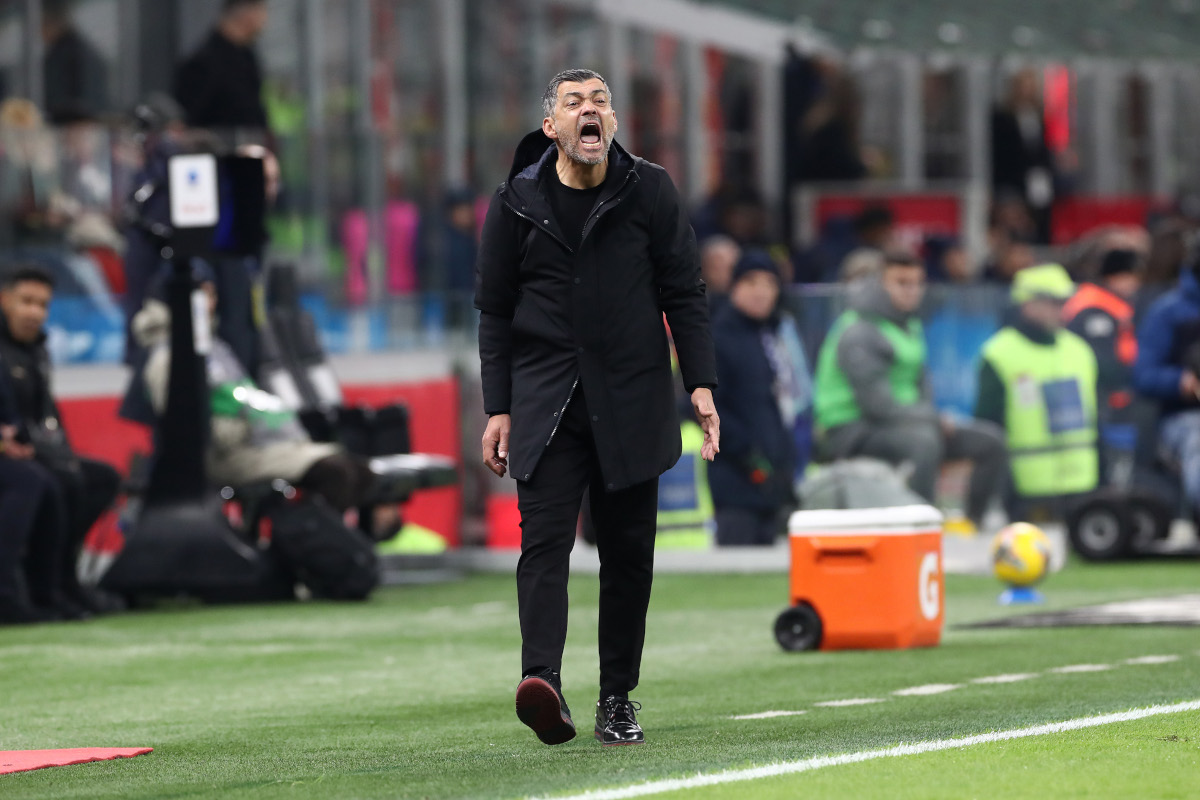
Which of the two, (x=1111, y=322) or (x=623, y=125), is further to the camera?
(x=623, y=125)

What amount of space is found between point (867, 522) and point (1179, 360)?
621cm

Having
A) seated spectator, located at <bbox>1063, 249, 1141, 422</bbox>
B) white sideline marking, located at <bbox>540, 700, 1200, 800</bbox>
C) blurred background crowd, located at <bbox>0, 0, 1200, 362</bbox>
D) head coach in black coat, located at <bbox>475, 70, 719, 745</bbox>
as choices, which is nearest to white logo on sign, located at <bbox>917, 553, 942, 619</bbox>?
white sideline marking, located at <bbox>540, 700, 1200, 800</bbox>

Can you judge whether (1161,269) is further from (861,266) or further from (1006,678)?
(1006,678)

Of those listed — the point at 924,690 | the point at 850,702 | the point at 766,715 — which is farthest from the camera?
the point at 924,690

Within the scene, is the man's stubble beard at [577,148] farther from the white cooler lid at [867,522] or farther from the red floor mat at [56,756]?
the white cooler lid at [867,522]

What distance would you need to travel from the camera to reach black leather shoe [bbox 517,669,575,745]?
23.8 ft

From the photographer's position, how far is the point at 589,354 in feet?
24.8

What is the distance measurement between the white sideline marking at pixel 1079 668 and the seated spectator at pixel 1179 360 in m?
6.51

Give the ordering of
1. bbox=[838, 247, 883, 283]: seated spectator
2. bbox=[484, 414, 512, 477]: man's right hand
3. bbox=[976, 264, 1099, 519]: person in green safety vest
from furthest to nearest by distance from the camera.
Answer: bbox=[838, 247, 883, 283]: seated spectator
bbox=[976, 264, 1099, 519]: person in green safety vest
bbox=[484, 414, 512, 477]: man's right hand

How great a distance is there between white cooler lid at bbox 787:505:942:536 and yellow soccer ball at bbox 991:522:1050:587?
2.22 m

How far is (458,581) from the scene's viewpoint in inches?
617

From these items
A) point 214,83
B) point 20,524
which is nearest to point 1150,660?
point 20,524

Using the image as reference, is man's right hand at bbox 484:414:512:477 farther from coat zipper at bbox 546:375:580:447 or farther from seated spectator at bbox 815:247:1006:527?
seated spectator at bbox 815:247:1006:527

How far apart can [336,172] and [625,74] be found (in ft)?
28.2
